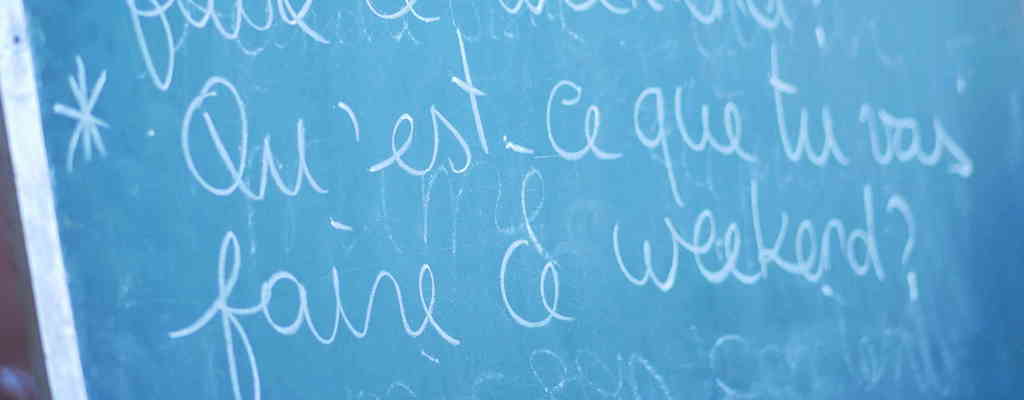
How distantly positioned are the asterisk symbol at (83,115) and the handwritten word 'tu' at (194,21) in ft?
0.27

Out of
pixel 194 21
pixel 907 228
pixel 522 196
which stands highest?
pixel 194 21

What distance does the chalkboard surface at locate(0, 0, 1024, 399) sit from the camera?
5.33 ft

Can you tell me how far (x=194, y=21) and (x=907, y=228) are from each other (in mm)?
1445

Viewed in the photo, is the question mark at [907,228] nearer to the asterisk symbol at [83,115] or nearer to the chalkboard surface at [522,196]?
the chalkboard surface at [522,196]

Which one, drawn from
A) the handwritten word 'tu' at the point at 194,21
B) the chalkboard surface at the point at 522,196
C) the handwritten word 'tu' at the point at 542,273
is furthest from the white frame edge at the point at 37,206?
the handwritten word 'tu' at the point at 542,273

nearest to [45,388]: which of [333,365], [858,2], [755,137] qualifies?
[333,365]

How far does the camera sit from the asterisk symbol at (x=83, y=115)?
1.59 meters

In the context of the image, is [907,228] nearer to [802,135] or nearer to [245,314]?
[802,135]

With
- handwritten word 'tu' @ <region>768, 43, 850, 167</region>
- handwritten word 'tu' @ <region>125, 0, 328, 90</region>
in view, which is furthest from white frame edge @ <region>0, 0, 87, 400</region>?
handwritten word 'tu' @ <region>768, 43, 850, 167</region>

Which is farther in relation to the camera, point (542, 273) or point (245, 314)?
point (542, 273)

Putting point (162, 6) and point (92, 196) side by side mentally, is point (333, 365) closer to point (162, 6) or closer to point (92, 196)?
point (92, 196)

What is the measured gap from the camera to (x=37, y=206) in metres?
1.60

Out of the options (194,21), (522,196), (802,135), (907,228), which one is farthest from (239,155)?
(907,228)

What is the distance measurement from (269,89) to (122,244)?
0.34m
